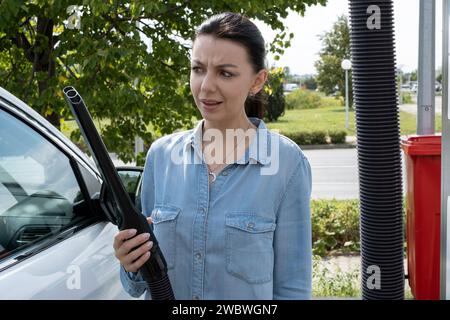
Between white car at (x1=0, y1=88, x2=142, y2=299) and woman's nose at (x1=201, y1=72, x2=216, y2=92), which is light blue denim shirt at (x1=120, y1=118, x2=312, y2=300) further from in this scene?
white car at (x1=0, y1=88, x2=142, y2=299)

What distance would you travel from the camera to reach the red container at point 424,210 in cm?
430

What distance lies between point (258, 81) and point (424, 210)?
118 inches

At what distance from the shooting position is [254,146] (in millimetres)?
1542

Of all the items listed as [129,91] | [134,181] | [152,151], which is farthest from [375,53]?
[129,91]

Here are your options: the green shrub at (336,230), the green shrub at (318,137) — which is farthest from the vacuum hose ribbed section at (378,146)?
the green shrub at (318,137)

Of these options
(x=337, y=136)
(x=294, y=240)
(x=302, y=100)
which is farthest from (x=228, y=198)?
(x=302, y=100)

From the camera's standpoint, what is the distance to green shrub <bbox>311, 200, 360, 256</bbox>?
6898mm

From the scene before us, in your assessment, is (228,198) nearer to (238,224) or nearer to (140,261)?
(238,224)

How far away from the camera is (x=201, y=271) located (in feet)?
4.89

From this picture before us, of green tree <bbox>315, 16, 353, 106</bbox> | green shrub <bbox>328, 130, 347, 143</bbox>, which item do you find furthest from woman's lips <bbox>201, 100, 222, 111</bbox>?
green tree <bbox>315, 16, 353, 106</bbox>

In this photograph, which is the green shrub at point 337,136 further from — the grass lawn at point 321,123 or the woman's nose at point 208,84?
the woman's nose at point 208,84

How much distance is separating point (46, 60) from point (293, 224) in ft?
12.4

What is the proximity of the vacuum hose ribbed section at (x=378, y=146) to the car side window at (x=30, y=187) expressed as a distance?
106 cm
